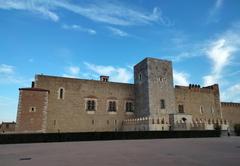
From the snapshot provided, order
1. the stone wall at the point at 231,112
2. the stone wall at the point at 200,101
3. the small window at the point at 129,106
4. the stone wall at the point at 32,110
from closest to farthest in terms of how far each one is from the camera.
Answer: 1. the stone wall at the point at 32,110
2. the small window at the point at 129,106
3. the stone wall at the point at 200,101
4. the stone wall at the point at 231,112

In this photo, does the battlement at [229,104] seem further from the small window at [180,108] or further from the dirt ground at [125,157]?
the dirt ground at [125,157]

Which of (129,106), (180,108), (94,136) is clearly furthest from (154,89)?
(94,136)

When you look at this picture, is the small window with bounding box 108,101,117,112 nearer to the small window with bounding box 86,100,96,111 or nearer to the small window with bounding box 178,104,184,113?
the small window with bounding box 86,100,96,111

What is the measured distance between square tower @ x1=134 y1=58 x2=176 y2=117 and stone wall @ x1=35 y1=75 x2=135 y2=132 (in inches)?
93.7

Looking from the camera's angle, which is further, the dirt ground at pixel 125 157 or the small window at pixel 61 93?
the small window at pixel 61 93

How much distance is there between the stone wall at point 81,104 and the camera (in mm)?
27547

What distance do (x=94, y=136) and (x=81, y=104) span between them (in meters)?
10.3

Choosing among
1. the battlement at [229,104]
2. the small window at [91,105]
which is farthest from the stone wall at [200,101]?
the small window at [91,105]

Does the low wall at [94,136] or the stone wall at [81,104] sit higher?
the stone wall at [81,104]

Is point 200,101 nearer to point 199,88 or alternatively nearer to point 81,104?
point 199,88

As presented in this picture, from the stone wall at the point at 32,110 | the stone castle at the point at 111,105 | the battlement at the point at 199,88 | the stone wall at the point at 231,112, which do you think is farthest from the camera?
the stone wall at the point at 231,112

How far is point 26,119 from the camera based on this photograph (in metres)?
24.1

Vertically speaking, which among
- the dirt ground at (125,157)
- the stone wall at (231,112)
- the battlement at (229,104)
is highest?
the battlement at (229,104)

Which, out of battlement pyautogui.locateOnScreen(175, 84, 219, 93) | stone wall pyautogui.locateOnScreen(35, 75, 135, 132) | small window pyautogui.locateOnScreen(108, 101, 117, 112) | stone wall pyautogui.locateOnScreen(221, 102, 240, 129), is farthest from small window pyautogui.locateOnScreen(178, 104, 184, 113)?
stone wall pyautogui.locateOnScreen(221, 102, 240, 129)
